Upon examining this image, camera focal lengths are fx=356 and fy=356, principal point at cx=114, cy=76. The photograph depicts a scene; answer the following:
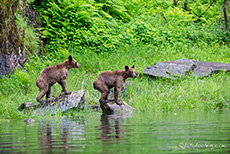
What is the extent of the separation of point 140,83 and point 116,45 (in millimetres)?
5523

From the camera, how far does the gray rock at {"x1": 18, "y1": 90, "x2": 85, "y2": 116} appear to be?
34.3 ft

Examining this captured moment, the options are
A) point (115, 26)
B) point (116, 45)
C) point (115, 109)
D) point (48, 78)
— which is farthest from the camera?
point (115, 26)

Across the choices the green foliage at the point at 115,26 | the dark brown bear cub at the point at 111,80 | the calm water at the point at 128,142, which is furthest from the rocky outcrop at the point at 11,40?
the calm water at the point at 128,142

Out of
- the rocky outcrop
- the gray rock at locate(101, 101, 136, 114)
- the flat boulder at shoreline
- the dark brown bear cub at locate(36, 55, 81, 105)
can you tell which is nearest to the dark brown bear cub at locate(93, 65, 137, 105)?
the gray rock at locate(101, 101, 136, 114)

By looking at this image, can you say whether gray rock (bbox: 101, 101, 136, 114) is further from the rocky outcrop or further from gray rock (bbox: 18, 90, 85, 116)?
the rocky outcrop

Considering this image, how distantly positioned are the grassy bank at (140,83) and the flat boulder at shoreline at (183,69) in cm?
28

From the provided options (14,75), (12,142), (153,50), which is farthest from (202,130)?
(153,50)

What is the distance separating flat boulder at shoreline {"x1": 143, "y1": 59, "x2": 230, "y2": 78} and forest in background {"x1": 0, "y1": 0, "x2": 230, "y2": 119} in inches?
13.1

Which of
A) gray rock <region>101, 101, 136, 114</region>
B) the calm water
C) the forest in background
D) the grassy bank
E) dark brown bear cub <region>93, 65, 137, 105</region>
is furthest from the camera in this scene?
the forest in background

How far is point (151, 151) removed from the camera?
4.05m

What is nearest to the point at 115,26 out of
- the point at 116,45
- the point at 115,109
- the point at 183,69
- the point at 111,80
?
the point at 116,45

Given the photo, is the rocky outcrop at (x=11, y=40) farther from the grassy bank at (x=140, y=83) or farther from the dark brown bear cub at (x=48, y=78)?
the dark brown bear cub at (x=48, y=78)

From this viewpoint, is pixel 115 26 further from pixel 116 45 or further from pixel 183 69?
pixel 183 69

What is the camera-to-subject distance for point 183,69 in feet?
51.6
